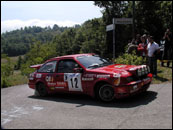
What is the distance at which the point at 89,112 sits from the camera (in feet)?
20.1

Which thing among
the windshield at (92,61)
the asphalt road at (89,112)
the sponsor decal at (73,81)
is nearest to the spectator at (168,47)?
the asphalt road at (89,112)

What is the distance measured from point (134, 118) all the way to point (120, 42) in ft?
90.4

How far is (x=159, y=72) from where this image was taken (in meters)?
10.7

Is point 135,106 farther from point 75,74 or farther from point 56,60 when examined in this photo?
point 56,60

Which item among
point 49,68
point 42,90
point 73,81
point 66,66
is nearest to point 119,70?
point 73,81

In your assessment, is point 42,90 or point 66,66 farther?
point 42,90

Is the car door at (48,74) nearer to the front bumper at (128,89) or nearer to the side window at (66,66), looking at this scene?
the side window at (66,66)

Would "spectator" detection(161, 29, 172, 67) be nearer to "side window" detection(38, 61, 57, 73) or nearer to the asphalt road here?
the asphalt road

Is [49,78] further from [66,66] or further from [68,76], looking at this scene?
[68,76]

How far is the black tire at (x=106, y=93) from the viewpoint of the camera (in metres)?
6.87

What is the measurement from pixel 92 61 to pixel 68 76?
0.95 m

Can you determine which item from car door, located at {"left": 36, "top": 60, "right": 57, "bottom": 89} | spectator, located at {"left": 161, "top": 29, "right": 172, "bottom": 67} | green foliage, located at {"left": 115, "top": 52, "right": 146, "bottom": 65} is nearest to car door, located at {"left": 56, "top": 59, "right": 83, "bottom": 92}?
car door, located at {"left": 36, "top": 60, "right": 57, "bottom": 89}

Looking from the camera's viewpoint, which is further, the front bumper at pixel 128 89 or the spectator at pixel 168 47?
the spectator at pixel 168 47

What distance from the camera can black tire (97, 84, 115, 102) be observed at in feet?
22.5
